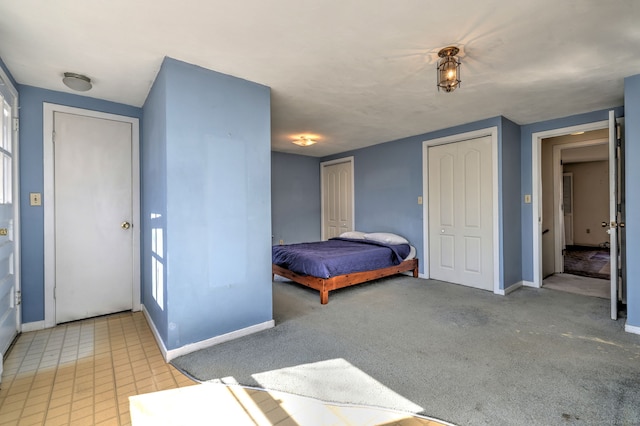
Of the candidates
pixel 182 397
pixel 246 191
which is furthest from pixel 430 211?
pixel 182 397

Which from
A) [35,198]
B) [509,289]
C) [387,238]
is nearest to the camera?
[35,198]

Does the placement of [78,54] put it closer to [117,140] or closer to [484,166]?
[117,140]

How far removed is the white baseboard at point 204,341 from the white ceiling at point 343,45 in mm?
2155

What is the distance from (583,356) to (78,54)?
4272mm

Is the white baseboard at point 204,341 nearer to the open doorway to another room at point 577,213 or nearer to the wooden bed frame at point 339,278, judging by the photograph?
the wooden bed frame at point 339,278

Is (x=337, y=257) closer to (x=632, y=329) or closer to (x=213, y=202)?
(x=213, y=202)

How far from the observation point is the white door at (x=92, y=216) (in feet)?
9.49

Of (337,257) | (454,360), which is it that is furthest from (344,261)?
(454,360)

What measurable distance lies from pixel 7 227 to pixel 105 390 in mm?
1606

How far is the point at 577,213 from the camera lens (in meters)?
7.95

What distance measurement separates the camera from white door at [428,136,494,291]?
400cm

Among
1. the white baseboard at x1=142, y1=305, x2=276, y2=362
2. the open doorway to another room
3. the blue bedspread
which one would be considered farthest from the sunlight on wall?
the open doorway to another room

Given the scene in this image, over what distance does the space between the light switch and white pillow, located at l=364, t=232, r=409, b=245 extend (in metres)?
4.07

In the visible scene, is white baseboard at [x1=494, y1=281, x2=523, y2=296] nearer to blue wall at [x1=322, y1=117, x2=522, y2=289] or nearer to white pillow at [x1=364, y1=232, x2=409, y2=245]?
blue wall at [x1=322, y1=117, x2=522, y2=289]
